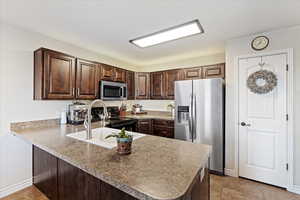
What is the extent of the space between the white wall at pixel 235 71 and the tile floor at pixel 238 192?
287 millimetres

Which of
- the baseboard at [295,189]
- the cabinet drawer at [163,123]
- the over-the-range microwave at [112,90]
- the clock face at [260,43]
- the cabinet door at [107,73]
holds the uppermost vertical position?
the clock face at [260,43]

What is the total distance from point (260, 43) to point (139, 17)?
6.57 ft

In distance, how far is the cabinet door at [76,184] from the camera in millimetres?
1194

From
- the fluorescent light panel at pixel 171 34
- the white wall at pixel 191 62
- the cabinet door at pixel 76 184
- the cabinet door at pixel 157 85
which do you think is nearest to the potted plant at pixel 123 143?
the cabinet door at pixel 76 184

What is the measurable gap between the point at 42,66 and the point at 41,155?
1.28 metres

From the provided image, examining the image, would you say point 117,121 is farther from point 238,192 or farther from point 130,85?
point 238,192

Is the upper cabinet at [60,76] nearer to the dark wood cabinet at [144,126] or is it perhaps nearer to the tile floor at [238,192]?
the dark wood cabinet at [144,126]

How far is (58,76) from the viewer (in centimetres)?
227

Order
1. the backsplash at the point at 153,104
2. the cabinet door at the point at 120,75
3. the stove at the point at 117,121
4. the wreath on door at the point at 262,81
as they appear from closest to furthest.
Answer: the wreath on door at the point at 262,81 → the stove at the point at 117,121 → the cabinet door at the point at 120,75 → the backsplash at the point at 153,104

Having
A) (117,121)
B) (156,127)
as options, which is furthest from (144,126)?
(117,121)

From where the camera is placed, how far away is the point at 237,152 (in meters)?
2.54

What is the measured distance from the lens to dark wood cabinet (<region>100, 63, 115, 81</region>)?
9.90 ft

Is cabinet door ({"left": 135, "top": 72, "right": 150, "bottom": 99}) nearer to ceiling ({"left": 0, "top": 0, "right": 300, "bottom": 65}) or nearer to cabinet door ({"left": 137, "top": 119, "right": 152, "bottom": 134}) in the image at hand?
cabinet door ({"left": 137, "top": 119, "right": 152, "bottom": 134})

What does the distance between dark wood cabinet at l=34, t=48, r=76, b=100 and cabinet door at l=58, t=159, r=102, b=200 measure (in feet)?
3.65
